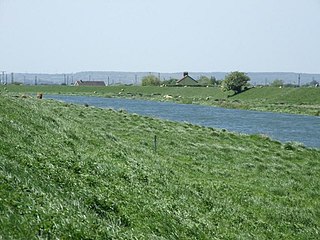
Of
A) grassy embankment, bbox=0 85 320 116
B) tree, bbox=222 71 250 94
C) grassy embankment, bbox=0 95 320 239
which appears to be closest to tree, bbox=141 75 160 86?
grassy embankment, bbox=0 85 320 116

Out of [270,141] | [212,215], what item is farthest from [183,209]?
[270,141]

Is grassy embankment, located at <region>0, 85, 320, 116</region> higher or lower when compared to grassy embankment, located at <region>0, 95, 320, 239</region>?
lower

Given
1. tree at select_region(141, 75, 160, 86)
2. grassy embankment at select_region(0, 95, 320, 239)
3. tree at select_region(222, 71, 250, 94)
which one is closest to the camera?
grassy embankment at select_region(0, 95, 320, 239)

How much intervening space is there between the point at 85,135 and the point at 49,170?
9.77m

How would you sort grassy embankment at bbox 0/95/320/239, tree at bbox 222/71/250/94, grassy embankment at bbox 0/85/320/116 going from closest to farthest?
grassy embankment at bbox 0/95/320/239
grassy embankment at bbox 0/85/320/116
tree at bbox 222/71/250/94

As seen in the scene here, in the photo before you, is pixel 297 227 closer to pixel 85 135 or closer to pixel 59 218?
pixel 59 218

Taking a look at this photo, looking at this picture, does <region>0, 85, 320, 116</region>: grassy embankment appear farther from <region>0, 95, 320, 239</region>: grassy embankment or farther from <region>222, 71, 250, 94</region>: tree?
<region>0, 95, 320, 239</region>: grassy embankment

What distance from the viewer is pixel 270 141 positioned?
3650 cm

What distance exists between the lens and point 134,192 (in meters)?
12.5

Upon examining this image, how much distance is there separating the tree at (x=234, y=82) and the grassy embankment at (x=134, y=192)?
317 ft

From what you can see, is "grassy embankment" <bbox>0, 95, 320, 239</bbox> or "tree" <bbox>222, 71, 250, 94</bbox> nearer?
"grassy embankment" <bbox>0, 95, 320, 239</bbox>

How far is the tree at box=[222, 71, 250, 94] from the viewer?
12099 centimetres

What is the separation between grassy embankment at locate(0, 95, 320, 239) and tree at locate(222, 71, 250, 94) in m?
96.6

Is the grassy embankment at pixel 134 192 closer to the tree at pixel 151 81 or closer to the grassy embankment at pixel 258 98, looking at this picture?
the grassy embankment at pixel 258 98
